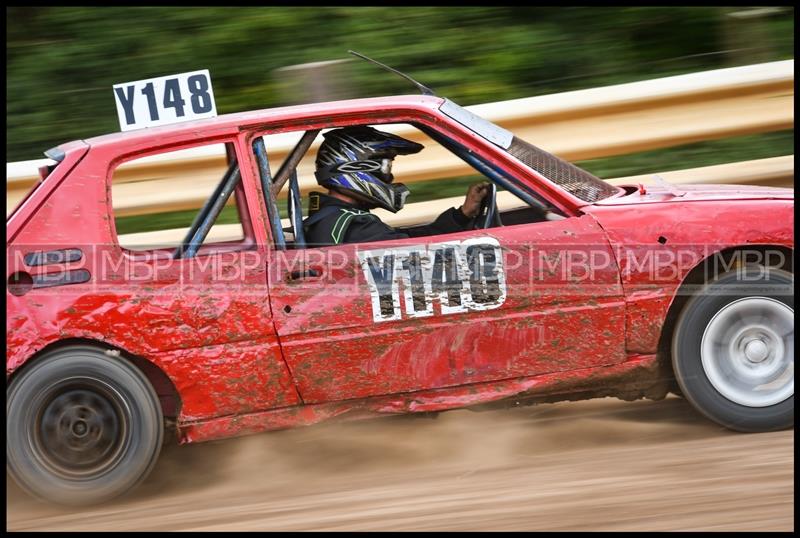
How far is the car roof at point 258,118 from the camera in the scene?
14.7 feet

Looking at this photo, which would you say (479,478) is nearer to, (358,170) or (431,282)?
(431,282)

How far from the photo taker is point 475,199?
16.1 ft

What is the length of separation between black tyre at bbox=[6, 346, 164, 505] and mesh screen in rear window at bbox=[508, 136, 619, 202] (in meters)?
1.93

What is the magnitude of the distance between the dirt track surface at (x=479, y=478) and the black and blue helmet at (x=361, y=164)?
1.15 metres

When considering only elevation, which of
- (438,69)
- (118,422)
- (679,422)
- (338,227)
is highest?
(438,69)

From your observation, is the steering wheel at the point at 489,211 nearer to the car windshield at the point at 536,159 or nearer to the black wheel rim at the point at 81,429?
the car windshield at the point at 536,159

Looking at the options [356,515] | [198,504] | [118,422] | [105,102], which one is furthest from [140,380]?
[105,102]

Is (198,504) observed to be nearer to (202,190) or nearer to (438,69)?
(202,190)

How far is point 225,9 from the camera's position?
805 centimetres

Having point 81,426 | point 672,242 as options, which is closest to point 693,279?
point 672,242

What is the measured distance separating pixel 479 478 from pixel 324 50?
4.53m

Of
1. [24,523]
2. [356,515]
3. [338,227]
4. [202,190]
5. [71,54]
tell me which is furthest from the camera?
[71,54]

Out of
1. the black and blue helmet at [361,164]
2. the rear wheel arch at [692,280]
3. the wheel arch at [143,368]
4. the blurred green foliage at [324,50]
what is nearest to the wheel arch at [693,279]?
the rear wheel arch at [692,280]

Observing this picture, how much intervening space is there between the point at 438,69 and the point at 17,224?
4.31 m
